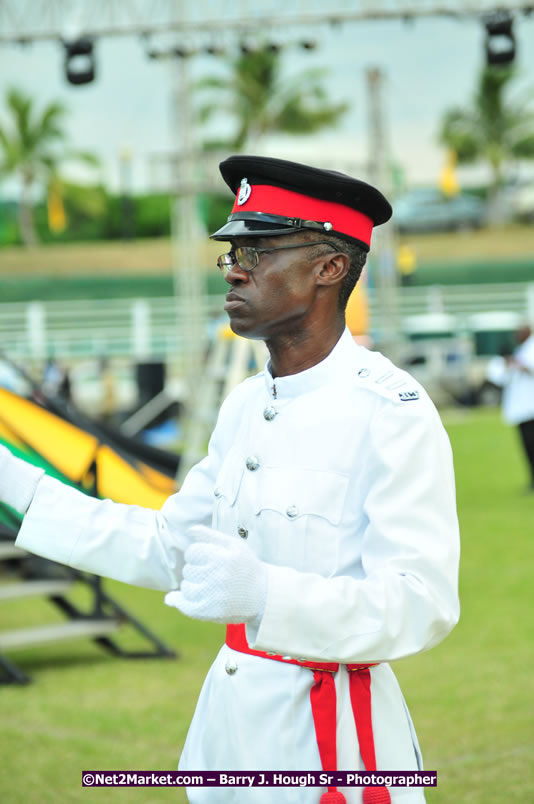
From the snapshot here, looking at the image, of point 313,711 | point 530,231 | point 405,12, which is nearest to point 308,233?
point 313,711

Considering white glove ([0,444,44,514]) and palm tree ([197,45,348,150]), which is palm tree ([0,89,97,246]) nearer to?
palm tree ([197,45,348,150])

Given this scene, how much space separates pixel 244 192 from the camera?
6.84 ft

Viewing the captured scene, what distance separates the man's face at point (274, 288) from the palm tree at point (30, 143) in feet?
163

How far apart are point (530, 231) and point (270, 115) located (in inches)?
525

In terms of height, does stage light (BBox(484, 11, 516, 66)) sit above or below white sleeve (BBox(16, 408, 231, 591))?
above

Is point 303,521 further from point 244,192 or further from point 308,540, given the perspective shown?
point 244,192

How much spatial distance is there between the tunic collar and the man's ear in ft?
0.40

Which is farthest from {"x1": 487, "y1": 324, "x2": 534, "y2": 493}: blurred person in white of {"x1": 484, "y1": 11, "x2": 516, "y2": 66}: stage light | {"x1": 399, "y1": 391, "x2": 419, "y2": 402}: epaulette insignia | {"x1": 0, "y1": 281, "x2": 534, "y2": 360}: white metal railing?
{"x1": 0, "y1": 281, "x2": 534, "y2": 360}: white metal railing

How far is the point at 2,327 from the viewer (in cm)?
3631

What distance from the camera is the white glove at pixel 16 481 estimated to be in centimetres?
211

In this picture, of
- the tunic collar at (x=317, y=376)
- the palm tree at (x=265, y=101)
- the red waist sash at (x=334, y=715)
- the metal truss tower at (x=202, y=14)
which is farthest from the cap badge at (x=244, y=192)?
the palm tree at (x=265, y=101)

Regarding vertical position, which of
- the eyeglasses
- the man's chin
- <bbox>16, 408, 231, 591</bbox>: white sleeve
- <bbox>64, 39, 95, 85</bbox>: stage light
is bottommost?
<bbox>16, 408, 231, 591</bbox>: white sleeve

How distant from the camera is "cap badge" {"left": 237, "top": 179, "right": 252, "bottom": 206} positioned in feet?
6.79

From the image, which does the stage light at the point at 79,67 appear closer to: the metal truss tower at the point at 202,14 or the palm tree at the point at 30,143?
the metal truss tower at the point at 202,14
